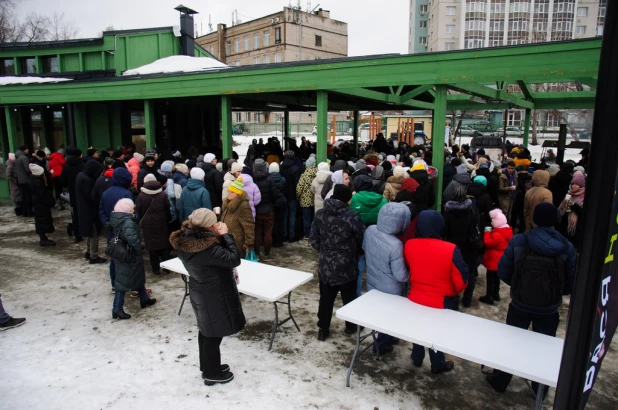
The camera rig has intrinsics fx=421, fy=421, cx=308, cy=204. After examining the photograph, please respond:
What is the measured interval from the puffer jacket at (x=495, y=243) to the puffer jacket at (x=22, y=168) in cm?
962

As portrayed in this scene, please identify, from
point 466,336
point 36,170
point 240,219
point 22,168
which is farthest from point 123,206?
point 22,168

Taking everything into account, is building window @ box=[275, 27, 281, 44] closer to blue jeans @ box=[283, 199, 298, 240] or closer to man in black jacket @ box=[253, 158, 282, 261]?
blue jeans @ box=[283, 199, 298, 240]

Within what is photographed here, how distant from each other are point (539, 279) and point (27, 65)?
18953mm

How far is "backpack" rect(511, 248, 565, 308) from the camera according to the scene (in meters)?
3.24

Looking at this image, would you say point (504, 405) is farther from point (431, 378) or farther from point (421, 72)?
point (421, 72)

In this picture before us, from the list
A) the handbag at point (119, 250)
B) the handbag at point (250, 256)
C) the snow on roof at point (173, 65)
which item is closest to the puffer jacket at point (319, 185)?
the handbag at point (250, 256)

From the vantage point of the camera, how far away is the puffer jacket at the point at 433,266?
3506mm

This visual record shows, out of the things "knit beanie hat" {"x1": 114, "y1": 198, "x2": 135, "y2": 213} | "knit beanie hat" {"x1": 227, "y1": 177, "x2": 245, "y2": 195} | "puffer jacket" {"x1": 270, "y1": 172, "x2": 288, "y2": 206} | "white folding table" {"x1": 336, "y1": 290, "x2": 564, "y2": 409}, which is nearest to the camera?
"white folding table" {"x1": 336, "y1": 290, "x2": 564, "y2": 409}

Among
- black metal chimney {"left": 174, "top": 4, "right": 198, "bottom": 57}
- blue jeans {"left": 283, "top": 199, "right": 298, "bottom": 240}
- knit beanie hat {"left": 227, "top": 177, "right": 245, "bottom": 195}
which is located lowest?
blue jeans {"left": 283, "top": 199, "right": 298, "bottom": 240}

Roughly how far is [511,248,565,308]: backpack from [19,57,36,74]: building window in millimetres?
18473

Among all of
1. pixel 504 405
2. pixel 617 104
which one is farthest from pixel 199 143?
pixel 617 104

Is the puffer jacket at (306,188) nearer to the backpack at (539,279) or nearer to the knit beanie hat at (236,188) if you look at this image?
the knit beanie hat at (236,188)

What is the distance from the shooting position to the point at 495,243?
511 cm

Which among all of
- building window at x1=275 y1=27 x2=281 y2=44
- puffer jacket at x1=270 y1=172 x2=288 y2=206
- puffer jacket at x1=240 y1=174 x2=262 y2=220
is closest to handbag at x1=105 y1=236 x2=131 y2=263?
puffer jacket at x1=240 y1=174 x2=262 y2=220
